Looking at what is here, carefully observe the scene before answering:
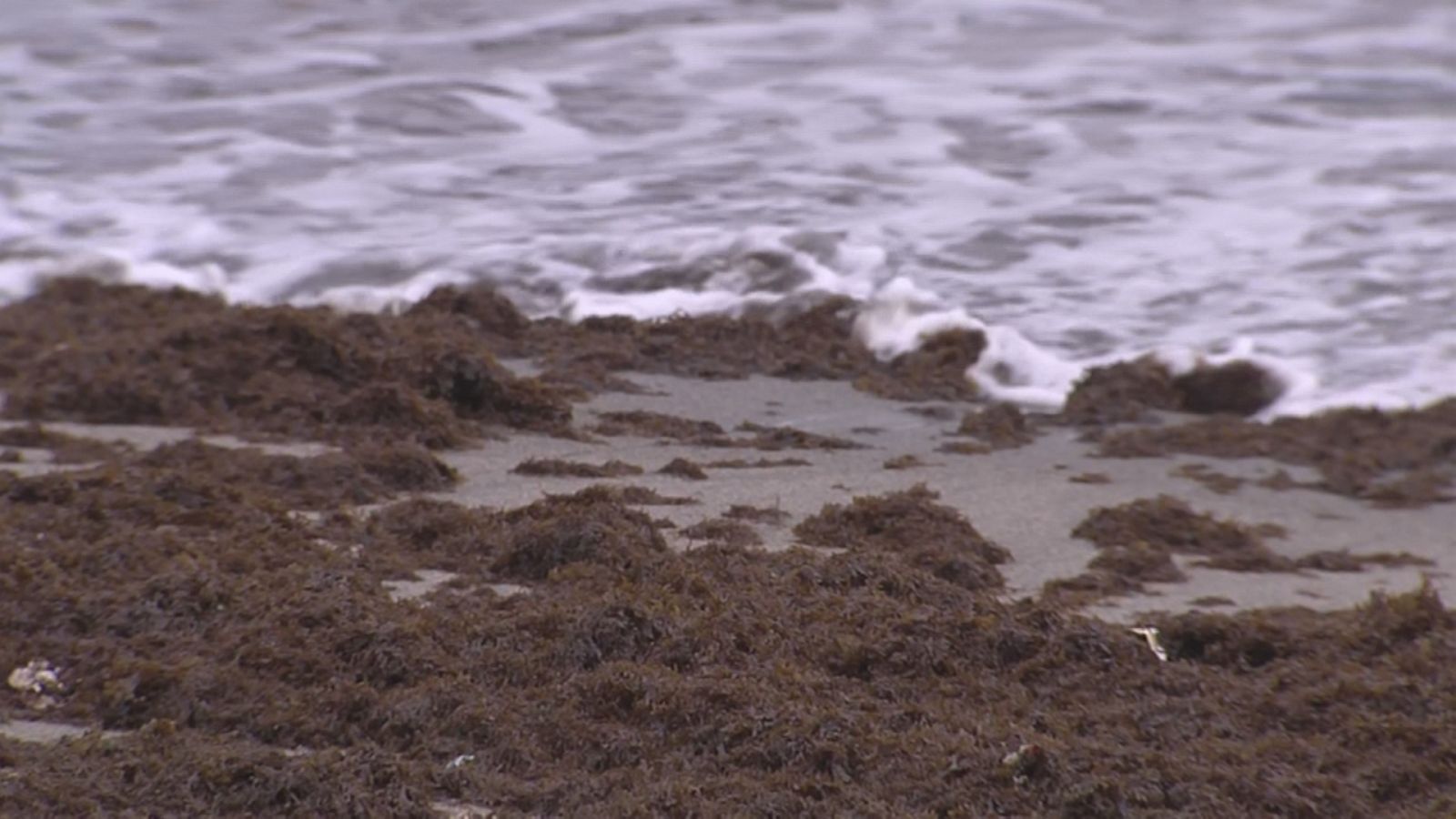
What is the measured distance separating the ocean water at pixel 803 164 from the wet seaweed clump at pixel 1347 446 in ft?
0.88

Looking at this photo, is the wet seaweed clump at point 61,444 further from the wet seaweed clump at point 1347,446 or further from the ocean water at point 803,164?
the wet seaweed clump at point 1347,446

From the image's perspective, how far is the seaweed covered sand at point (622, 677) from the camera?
196cm

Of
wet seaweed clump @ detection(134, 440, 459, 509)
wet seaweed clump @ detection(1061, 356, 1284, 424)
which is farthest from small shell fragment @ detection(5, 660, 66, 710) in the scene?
wet seaweed clump @ detection(1061, 356, 1284, 424)

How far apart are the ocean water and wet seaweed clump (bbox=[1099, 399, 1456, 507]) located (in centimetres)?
27

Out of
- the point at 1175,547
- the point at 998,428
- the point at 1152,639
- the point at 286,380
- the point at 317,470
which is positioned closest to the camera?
the point at 1152,639

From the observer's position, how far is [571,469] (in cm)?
376

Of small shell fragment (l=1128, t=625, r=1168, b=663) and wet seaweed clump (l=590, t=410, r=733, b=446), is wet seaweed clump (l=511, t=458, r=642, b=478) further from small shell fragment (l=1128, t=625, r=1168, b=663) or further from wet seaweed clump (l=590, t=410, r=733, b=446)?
small shell fragment (l=1128, t=625, r=1168, b=663)

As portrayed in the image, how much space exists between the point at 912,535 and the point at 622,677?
3.87 feet

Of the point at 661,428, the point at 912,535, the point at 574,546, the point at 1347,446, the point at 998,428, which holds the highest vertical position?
the point at 574,546

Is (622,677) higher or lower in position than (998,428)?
higher

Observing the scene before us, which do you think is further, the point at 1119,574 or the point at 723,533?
the point at 1119,574

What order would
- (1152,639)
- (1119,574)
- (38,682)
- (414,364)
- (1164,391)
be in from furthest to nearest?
(1164,391) < (414,364) < (1119,574) < (1152,639) < (38,682)

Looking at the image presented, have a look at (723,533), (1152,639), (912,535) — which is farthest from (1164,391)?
(1152,639)

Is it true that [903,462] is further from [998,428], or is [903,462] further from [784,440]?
[998,428]
